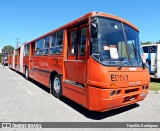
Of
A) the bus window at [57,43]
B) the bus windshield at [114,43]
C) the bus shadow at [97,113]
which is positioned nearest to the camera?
the bus windshield at [114,43]

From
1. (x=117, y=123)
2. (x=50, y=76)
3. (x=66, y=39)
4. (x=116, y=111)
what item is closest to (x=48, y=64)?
(x=50, y=76)

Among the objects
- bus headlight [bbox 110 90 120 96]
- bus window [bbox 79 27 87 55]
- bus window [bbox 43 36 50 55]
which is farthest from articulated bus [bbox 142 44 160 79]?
bus headlight [bbox 110 90 120 96]

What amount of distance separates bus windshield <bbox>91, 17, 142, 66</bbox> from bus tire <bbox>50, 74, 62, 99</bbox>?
270 cm

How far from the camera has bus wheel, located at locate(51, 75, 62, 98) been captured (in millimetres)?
7647

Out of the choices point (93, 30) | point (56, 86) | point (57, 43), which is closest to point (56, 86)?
point (56, 86)

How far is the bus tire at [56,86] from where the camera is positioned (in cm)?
766

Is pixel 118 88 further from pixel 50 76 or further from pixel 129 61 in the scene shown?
pixel 50 76

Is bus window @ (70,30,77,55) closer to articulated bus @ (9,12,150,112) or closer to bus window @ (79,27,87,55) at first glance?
articulated bus @ (9,12,150,112)

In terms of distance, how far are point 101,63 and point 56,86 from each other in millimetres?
3375

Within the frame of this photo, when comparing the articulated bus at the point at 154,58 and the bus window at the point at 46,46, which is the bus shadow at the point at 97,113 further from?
the articulated bus at the point at 154,58

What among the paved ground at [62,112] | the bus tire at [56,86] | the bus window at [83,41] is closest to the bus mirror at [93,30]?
the bus window at [83,41]

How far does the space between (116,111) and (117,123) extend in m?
1.09

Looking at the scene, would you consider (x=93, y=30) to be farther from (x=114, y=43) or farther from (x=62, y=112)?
(x=62, y=112)

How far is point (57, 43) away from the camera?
7.97 meters
